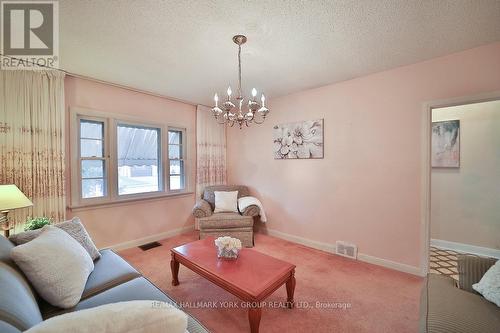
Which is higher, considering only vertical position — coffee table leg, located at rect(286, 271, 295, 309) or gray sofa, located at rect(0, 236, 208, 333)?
gray sofa, located at rect(0, 236, 208, 333)

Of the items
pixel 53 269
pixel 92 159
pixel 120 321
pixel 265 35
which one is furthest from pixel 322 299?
pixel 92 159

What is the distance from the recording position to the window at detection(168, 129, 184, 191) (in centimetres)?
381

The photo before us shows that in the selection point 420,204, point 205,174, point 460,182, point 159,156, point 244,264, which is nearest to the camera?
point 244,264

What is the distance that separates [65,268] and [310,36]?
8.57 ft

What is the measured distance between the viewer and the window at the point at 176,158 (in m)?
3.81

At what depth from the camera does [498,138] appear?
286 cm

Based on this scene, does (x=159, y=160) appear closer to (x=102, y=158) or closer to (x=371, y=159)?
(x=102, y=158)

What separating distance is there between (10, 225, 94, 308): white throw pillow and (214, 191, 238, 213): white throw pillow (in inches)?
86.8

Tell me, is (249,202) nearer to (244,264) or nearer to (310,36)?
(244,264)

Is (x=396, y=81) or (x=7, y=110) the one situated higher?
(x=396, y=81)

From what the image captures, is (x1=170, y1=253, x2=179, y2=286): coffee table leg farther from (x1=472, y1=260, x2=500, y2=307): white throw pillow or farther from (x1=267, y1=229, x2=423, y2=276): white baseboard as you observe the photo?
(x1=472, y1=260, x2=500, y2=307): white throw pillow

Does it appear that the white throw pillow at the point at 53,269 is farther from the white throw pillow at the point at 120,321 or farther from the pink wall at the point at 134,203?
the pink wall at the point at 134,203

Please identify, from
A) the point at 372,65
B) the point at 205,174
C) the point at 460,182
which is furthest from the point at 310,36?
the point at 460,182
